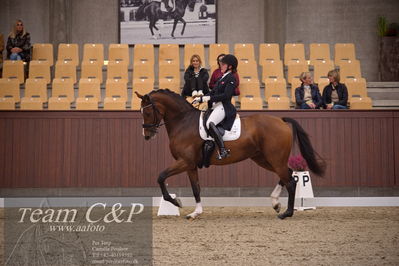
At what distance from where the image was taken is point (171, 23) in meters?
15.2

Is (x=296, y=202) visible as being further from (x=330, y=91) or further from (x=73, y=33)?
(x=73, y=33)

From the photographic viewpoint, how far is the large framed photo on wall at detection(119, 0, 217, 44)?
15164mm

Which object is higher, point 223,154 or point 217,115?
point 217,115

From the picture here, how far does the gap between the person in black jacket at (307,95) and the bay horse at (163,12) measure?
16.3ft

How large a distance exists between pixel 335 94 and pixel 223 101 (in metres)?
3.76

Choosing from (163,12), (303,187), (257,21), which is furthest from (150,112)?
(257,21)

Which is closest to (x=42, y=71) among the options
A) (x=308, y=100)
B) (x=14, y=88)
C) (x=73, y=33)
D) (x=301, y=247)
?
(x=14, y=88)

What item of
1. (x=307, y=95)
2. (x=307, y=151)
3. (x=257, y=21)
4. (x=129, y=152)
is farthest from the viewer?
(x=257, y=21)

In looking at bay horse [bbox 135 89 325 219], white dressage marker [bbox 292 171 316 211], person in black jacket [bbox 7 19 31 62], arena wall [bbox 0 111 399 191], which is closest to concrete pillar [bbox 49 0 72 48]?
person in black jacket [bbox 7 19 31 62]

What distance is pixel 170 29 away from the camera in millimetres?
15188

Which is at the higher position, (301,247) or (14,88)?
(14,88)

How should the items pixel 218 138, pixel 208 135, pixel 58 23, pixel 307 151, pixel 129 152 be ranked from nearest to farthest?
pixel 218 138 → pixel 208 135 → pixel 307 151 → pixel 129 152 → pixel 58 23

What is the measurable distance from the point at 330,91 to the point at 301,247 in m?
6.08

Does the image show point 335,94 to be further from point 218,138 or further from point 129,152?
point 218,138
